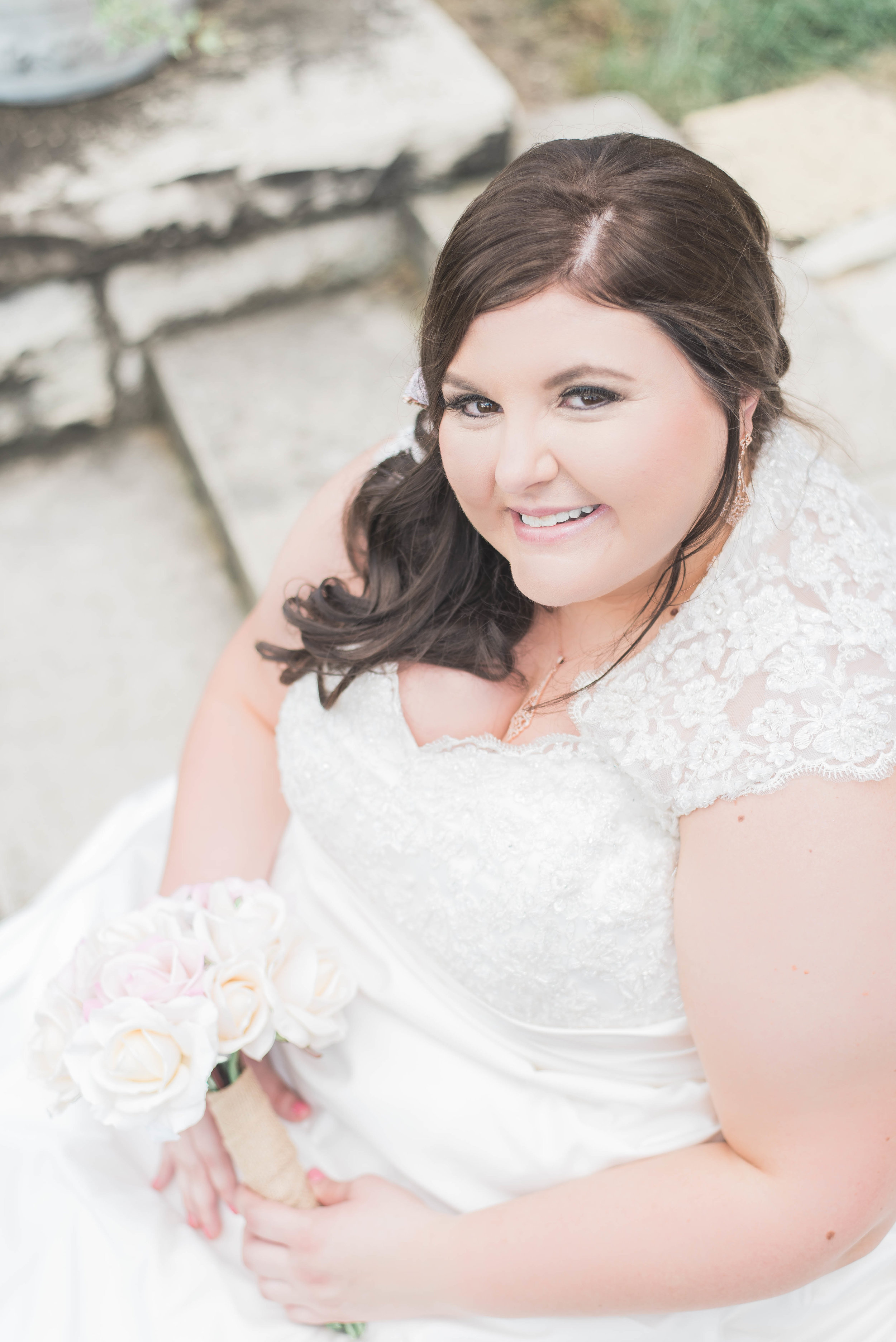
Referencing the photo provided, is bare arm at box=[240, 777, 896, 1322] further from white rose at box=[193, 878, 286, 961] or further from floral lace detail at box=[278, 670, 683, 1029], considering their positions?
white rose at box=[193, 878, 286, 961]

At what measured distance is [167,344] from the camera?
349 centimetres

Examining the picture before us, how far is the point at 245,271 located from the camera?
11.3 ft

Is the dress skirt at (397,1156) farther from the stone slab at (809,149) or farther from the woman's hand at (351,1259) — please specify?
the stone slab at (809,149)

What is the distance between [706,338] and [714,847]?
0.55 m

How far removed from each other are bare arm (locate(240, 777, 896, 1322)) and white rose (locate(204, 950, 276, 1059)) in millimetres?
290

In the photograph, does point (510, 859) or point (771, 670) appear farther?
point (510, 859)

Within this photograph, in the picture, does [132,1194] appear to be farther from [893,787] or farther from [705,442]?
[705,442]

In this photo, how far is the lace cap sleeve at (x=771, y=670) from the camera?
4.05 feet

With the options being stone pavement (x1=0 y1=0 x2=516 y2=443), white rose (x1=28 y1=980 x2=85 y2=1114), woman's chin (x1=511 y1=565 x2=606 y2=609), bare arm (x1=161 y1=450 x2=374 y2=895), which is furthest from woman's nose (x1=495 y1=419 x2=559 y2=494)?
stone pavement (x1=0 y1=0 x2=516 y2=443)

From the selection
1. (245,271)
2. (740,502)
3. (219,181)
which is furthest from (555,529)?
(245,271)

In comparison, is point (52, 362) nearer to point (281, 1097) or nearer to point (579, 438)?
point (281, 1097)

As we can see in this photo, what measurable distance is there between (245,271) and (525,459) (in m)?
2.49

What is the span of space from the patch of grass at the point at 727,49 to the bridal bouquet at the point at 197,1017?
3.39m

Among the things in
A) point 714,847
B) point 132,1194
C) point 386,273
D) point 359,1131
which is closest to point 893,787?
point 714,847
